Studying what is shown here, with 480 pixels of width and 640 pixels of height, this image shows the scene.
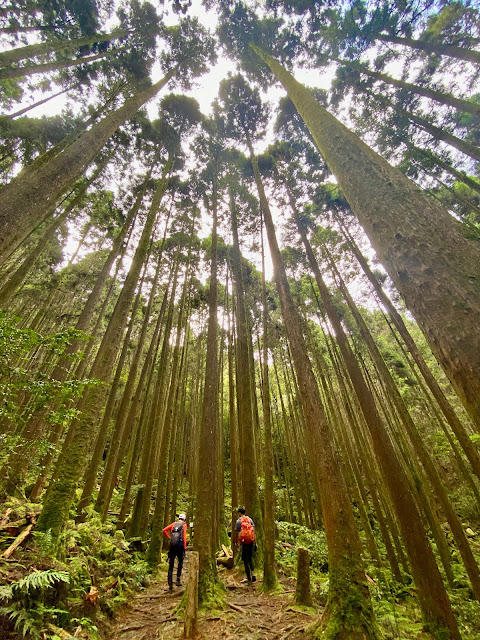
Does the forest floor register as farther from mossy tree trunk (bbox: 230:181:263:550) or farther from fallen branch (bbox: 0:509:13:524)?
fallen branch (bbox: 0:509:13:524)

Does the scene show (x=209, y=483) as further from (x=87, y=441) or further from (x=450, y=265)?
(x=450, y=265)

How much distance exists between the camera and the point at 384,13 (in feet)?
25.1

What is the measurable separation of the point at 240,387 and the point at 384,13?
11901 millimetres

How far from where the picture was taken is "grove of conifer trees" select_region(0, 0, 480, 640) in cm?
292

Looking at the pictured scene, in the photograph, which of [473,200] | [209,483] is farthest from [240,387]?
[473,200]

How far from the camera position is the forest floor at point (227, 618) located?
3.94 metres

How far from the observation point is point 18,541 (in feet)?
11.9

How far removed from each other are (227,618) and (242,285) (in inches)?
319

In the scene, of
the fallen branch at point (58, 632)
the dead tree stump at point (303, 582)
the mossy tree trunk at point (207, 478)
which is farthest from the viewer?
the mossy tree trunk at point (207, 478)

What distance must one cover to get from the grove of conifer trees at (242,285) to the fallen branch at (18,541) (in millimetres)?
25

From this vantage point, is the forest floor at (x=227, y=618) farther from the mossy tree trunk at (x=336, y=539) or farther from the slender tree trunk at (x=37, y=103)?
the slender tree trunk at (x=37, y=103)

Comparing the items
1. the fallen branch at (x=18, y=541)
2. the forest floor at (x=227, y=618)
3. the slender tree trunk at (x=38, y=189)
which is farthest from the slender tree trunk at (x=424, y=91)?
the fallen branch at (x=18, y=541)

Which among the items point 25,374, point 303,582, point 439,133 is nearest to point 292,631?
point 303,582

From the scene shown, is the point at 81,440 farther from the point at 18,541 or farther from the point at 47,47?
the point at 47,47
